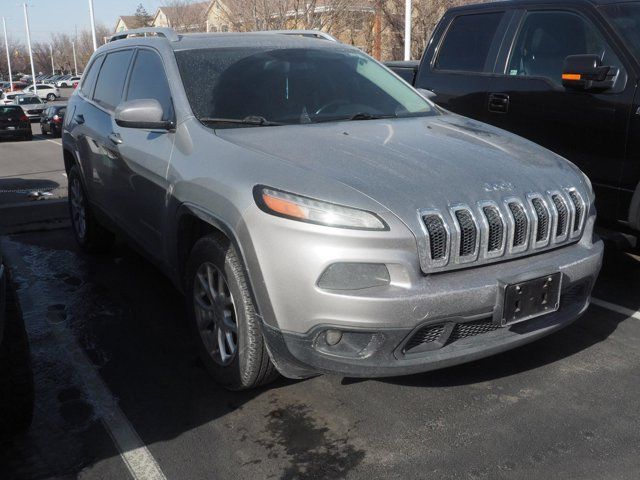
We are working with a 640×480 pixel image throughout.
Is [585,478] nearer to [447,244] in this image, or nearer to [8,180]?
[447,244]

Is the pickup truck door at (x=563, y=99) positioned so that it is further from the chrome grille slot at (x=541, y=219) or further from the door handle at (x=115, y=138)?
the door handle at (x=115, y=138)

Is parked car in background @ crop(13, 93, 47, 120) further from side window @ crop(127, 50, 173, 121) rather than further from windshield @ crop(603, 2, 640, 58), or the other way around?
windshield @ crop(603, 2, 640, 58)

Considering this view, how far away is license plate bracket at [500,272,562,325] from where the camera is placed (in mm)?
2883

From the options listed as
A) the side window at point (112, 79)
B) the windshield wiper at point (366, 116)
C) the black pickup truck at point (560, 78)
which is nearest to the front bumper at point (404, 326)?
the windshield wiper at point (366, 116)

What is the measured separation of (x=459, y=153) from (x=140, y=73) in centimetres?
232

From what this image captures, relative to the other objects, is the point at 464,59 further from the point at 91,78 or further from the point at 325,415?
the point at 325,415

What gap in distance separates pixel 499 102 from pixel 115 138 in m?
2.93

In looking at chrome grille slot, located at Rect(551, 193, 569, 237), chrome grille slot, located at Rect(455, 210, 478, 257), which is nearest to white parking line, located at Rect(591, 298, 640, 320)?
chrome grille slot, located at Rect(551, 193, 569, 237)

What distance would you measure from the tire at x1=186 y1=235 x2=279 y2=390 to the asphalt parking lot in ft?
0.58

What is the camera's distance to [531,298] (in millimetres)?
2949

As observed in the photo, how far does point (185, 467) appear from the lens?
2836 millimetres

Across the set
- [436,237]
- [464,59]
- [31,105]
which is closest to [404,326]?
[436,237]

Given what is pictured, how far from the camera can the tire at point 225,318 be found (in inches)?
120

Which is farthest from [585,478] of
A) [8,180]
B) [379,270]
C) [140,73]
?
[8,180]
